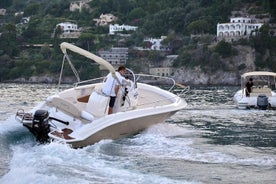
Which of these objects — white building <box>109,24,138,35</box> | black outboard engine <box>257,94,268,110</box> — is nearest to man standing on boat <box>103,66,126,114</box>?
black outboard engine <box>257,94,268,110</box>

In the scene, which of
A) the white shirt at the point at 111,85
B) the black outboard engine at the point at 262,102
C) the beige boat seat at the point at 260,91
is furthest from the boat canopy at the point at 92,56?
the beige boat seat at the point at 260,91

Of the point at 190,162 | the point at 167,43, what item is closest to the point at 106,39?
the point at 167,43

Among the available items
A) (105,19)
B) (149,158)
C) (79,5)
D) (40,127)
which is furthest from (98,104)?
(79,5)

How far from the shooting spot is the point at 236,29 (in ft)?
387

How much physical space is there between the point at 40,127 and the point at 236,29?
108036 millimetres

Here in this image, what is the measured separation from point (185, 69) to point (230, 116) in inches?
3421

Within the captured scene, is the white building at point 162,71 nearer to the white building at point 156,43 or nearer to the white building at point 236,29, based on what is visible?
the white building at point 156,43

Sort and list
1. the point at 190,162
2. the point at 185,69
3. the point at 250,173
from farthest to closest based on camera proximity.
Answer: the point at 185,69 → the point at 190,162 → the point at 250,173

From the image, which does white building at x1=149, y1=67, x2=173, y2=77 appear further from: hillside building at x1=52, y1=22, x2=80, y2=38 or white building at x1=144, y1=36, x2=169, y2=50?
hillside building at x1=52, y1=22, x2=80, y2=38

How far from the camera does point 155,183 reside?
972 cm

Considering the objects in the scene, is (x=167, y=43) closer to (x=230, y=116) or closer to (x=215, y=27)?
(x=215, y=27)

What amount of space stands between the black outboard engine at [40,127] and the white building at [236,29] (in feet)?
344

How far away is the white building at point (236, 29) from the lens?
116769mm

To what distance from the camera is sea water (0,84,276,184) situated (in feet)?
33.0
